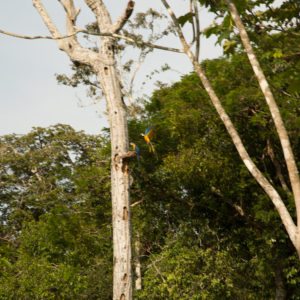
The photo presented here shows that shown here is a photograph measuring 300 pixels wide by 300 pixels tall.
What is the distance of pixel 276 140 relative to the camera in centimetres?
1361

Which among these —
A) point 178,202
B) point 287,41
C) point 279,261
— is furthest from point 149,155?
point 287,41

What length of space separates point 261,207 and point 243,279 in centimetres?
392

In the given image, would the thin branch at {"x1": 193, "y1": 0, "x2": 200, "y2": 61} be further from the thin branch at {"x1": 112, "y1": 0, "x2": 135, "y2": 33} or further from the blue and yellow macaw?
the blue and yellow macaw

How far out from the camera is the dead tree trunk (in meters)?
5.86

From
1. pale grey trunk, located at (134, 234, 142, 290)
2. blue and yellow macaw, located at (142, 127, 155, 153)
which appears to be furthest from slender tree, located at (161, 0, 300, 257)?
pale grey trunk, located at (134, 234, 142, 290)

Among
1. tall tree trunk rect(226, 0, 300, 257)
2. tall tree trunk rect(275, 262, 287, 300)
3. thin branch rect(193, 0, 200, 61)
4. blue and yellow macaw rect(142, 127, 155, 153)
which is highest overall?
blue and yellow macaw rect(142, 127, 155, 153)

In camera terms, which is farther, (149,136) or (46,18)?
(149,136)

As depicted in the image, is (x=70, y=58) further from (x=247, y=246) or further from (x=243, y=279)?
(x=243, y=279)

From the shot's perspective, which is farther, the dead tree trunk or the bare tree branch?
the dead tree trunk

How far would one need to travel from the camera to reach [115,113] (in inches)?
248

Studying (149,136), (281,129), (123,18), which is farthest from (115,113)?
(149,136)

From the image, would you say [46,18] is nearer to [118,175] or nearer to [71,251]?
[118,175]

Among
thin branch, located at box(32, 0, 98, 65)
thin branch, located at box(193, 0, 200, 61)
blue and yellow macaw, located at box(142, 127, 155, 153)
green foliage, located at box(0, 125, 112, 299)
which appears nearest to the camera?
thin branch, located at box(193, 0, 200, 61)

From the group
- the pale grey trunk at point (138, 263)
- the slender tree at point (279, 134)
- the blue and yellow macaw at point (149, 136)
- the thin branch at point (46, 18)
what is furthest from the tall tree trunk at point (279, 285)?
the slender tree at point (279, 134)
